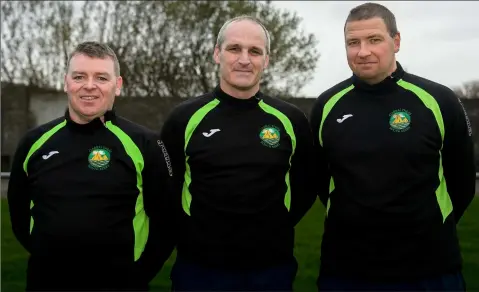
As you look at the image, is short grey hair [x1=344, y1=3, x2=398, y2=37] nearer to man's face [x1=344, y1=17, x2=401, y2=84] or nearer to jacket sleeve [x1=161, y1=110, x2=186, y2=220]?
man's face [x1=344, y1=17, x2=401, y2=84]

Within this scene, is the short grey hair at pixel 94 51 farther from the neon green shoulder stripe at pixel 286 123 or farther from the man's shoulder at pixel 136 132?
the neon green shoulder stripe at pixel 286 123

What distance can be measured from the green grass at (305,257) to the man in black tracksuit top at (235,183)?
3169 mm

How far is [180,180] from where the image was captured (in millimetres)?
4527

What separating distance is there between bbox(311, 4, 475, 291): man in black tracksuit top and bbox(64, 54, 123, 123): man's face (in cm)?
144

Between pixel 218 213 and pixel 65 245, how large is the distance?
950 millimetres

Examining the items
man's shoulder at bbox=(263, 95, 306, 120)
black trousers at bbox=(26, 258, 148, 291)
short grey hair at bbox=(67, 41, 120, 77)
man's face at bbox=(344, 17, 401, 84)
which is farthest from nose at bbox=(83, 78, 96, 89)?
man's face at bbox=(344, 17, 401, 84)

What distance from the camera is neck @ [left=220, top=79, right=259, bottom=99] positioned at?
4.48 metres

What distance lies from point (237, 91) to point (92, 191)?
115 centimetres

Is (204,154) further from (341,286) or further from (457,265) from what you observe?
(457,265)

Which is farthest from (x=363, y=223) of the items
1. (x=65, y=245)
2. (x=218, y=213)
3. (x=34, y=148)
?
(x=34, y=148)

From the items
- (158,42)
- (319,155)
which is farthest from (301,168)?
(158,42)

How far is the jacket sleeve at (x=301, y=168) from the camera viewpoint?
181 inches

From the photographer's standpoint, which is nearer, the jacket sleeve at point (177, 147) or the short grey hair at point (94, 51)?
the short grey hair at point (94, 51)

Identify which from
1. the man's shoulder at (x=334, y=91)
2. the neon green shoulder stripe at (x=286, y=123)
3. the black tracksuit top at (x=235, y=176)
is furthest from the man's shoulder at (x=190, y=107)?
the man's shoulder at (x=334, y=91)
